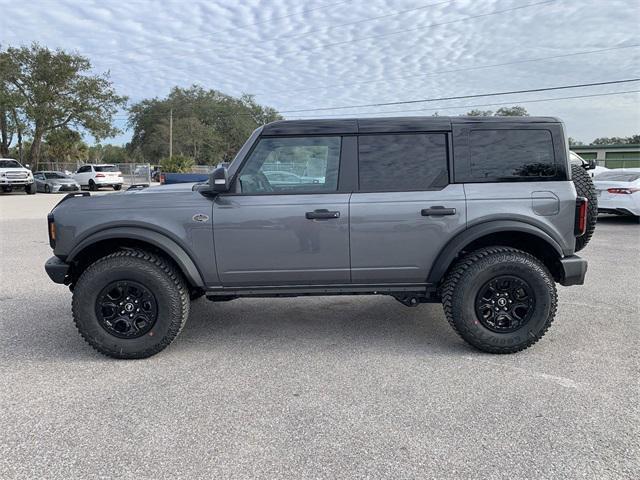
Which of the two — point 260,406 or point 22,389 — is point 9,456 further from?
point 260,406

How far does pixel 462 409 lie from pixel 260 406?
4.22ft

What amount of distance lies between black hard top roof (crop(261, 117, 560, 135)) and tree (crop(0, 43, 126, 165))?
37.6m

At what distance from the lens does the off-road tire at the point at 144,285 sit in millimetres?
3836

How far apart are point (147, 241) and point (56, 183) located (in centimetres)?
2869

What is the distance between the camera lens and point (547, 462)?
2545 millimetres

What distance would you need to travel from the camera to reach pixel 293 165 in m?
4.02

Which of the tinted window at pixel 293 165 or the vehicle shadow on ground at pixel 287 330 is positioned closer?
the tinted window at pixel 293 165

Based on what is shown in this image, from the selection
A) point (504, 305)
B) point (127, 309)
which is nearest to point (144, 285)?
point (127, 309)

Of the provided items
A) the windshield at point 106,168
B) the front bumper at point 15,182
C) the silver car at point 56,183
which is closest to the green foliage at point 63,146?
the silver car at point 56,183

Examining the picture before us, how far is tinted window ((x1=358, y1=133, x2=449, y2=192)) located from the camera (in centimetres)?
396

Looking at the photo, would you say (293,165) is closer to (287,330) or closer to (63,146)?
(287,330)

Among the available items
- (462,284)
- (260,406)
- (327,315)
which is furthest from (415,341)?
(260,406)

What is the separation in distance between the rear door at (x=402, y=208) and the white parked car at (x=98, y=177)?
95.4 feet

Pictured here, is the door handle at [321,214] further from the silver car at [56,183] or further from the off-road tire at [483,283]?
the silver car at [56,183]
